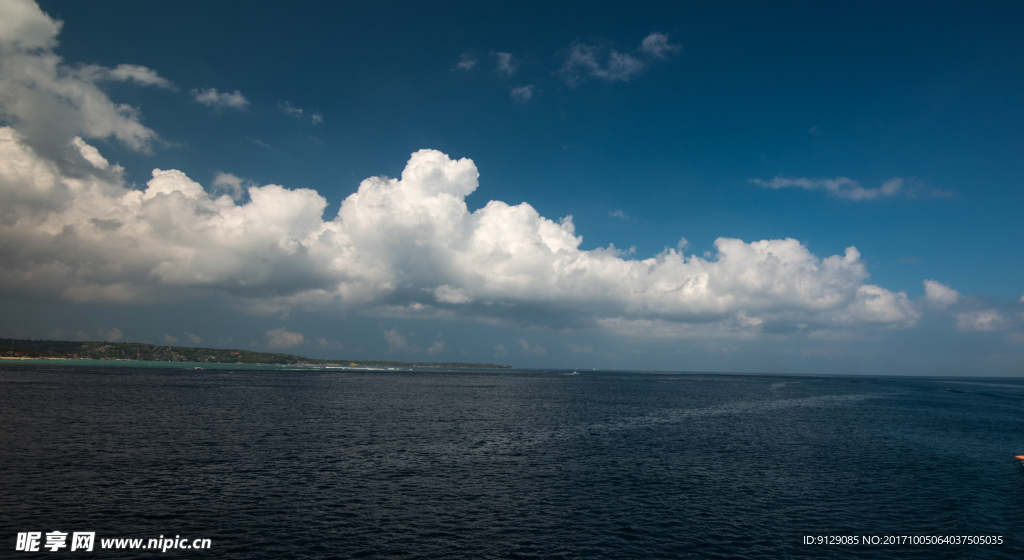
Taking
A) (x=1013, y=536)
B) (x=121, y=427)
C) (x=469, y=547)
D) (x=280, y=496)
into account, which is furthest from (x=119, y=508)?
(x=1013, y=536)

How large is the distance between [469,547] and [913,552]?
1216 inches

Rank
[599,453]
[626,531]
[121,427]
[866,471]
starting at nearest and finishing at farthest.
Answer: [626,531], [866,471], [599,453], [121,427]

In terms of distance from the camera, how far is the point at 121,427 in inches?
2758

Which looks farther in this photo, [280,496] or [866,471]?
[866,471]

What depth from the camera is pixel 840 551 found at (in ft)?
104

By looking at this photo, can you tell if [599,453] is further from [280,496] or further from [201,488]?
[201,488]

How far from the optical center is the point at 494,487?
44.4 m

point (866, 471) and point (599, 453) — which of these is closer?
point (866, 471)

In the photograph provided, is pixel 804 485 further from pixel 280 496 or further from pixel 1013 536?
pixel 280 496

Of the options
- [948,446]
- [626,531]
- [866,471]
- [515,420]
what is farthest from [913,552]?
[515,420]

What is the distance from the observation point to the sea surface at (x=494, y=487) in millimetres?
31828

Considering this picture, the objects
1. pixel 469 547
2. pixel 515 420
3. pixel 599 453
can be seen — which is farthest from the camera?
pixel 515 420

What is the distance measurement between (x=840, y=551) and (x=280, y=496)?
43948 millimetres

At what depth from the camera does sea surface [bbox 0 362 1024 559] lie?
31.8 metres
